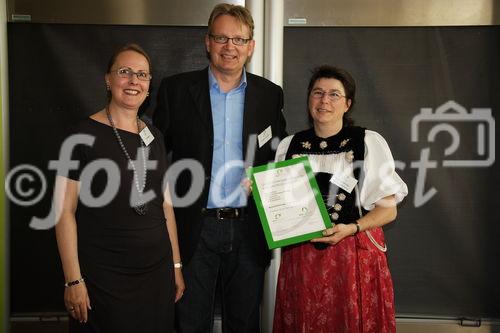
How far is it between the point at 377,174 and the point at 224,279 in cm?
92

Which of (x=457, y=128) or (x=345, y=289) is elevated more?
(x=457, y=128)

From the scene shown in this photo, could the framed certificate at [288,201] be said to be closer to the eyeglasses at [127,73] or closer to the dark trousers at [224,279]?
the dark trousers at [224,279]

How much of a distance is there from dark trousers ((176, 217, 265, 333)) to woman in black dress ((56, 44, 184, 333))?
283 millimetres

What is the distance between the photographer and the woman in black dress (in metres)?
1.78

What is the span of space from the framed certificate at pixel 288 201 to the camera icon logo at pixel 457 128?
1.19 meters

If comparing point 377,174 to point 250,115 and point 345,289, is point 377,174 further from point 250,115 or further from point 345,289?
point 250,115

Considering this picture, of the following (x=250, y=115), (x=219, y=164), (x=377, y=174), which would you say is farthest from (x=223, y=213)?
(x=377, y=174)

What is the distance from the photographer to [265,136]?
228cm

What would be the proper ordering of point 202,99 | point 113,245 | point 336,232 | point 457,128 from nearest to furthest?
point 113,245 < point 336,232 < point 202,99 < point 457,128

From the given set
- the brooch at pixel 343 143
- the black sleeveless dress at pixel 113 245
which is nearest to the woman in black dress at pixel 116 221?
the black sleeveless dress at pixel 113 245

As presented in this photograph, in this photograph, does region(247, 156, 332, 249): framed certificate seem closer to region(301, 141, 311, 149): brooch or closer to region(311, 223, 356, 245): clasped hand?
region(311, 223, 356, 245): clasped hand

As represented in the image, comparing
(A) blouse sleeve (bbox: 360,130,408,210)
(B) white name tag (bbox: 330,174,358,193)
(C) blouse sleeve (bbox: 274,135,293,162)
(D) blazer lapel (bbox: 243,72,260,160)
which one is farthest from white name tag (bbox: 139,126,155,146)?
(A) blouse sleeve (bbox: 360,130,408,210)

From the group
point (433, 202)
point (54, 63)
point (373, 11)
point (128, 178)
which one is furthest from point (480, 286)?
point (54, 63)

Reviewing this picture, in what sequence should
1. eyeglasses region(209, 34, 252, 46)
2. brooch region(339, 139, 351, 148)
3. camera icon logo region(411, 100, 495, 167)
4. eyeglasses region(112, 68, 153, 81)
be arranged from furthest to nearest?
camera icon logo region(411, 100, 495, 167) < eyeglasses region(209, 34, 252, 46) < brooch region(339, 139, 351, 148) < eyeglasses region(112, 68, 153, 81)
